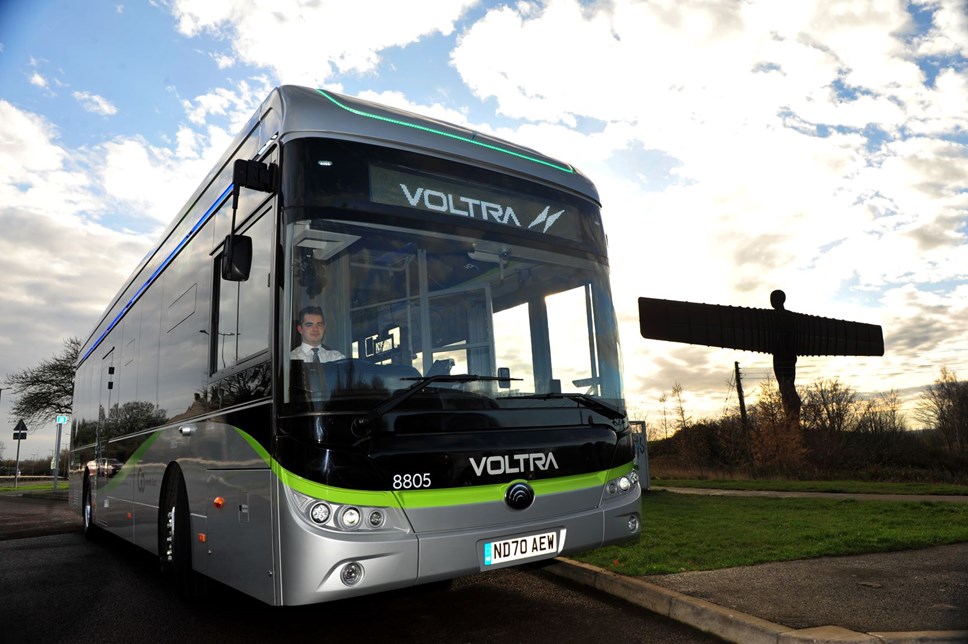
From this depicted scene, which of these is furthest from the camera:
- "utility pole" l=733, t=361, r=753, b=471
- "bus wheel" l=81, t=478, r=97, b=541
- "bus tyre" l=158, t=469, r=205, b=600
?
"utility pole" l=733, t=361, r=753, b=471

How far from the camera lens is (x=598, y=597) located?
608cm

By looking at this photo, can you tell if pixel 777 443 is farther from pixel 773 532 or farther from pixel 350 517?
pixel 350 517

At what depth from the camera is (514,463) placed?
4.64 metres

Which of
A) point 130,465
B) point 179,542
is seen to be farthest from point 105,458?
point 179,542

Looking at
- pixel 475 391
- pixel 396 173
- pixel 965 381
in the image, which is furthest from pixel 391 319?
pixel 965 381

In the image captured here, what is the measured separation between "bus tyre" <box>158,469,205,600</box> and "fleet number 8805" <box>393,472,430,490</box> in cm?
259

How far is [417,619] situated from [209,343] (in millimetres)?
2691

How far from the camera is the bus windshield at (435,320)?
420 cm

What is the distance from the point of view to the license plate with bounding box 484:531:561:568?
445 centimetres

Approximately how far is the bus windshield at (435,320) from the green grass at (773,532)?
247cm

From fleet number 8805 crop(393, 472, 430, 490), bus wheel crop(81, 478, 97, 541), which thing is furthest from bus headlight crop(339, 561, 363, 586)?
bus wheel crop(81, 478, 97, 541)

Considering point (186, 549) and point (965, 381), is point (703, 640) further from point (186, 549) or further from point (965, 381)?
point (965, 381)

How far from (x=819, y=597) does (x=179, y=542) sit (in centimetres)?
513

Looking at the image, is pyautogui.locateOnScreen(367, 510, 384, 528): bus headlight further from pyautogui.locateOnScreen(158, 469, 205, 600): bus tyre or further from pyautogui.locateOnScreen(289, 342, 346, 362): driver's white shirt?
pyautogui.locateOnScreen(158, 469, 205, 600): bus tyre
